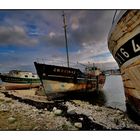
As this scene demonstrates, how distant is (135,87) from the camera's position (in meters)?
3.03

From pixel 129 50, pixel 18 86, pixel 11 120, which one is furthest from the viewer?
pixel 18 86

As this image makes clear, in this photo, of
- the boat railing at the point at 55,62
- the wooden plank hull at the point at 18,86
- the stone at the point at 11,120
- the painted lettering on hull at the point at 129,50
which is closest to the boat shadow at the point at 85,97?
the wooden plank hull at the point at 18,86

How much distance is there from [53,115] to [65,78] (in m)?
0.75

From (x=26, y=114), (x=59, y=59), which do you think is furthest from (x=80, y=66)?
(x=26, y=114)

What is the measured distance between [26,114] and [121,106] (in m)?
1.21

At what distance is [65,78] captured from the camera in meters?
3.98

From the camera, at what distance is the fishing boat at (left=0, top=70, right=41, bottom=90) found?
3.47m

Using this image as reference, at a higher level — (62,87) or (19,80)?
(19,80)

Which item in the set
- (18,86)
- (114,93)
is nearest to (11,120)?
(18,86)

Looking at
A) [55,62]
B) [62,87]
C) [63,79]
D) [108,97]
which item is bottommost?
[108,97]

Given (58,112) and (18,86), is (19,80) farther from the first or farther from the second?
(58,112)

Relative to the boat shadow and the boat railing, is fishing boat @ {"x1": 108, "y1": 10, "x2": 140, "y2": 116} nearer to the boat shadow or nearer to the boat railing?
the boat railing
